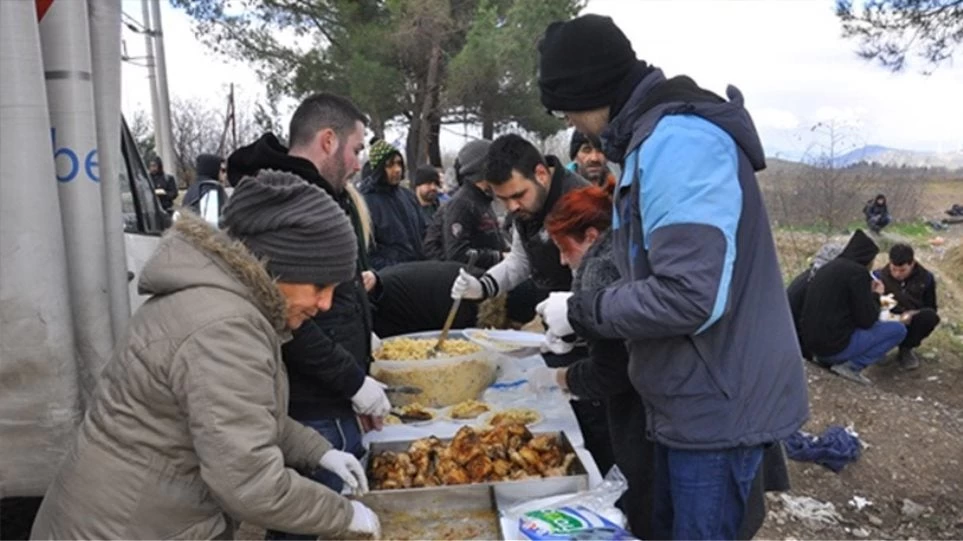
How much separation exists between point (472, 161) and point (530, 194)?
1.95 meters

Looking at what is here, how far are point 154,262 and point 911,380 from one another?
715cm

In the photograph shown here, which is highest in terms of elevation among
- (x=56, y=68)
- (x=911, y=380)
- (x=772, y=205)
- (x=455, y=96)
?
(x=455, y=96)

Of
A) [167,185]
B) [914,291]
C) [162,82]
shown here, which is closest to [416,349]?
[914,291]

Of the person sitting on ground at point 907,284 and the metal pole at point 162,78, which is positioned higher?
the metal pole at point 162,78

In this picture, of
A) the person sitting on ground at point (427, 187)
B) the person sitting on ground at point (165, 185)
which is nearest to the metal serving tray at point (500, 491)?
the person sitting on ground at point (427, 187)

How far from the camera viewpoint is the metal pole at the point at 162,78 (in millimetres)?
11539

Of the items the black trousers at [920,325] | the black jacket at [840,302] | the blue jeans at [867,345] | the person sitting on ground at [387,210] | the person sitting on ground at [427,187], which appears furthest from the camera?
the person sitting on ground at [427,187]

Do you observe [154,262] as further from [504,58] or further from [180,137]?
[180,137]

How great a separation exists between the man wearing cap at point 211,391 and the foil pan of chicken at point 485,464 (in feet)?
1.09

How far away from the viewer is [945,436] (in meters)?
4.96

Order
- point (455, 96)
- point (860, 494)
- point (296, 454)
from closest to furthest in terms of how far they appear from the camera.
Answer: point (296, 454) < point (860, 494) < point (455, 96)

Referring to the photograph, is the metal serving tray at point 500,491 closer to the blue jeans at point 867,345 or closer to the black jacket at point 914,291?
the blue jeans at point 867,345

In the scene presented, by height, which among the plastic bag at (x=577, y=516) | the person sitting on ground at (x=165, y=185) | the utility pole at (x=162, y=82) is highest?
the utility pole at (x=162, y=82)

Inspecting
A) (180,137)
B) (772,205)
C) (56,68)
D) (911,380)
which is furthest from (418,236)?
(180,137)
